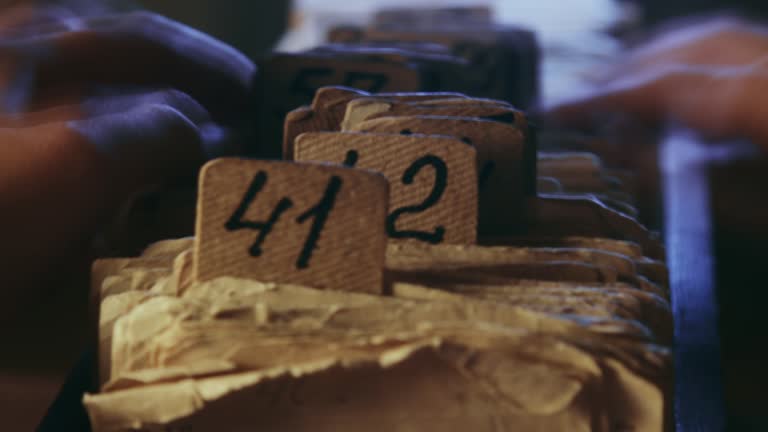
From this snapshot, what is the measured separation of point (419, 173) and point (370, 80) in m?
0.30

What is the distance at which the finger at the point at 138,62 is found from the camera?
92 centimetres

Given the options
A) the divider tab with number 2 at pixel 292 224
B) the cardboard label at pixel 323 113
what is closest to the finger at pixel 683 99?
the cardboard label at pixel 323 113

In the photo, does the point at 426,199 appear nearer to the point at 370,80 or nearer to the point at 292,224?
the point at 292,224

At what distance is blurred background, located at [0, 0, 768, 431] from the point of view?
77 centimetres

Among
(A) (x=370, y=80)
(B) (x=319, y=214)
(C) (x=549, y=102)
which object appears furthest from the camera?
(C) (x=549, y=102)

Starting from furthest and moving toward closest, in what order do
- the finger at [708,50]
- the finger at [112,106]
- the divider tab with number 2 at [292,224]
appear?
the finger at [708,50] → the finger at [112,106] → the divider tab with number 2 at [292,224]

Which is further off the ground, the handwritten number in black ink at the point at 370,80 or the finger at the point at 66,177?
the handwritten number in black ink at the point at 370,80

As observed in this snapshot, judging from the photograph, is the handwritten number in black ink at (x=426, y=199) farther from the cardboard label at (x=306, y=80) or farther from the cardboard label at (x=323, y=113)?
the cardboard label at (x=306, y=80)

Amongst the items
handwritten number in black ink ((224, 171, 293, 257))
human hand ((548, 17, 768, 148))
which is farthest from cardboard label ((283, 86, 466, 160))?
human hand ((548, 17, 768, 148))

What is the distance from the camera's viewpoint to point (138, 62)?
96 centimetres

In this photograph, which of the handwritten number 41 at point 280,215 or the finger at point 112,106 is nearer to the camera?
the handwritten number 41 at point 280,215

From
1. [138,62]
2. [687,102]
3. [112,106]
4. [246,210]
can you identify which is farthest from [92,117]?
[687,102]

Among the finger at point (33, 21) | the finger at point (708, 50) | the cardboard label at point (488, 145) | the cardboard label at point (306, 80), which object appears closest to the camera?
the cardboard label at point (488, 145)

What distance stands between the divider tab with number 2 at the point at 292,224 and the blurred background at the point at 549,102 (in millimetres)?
233
